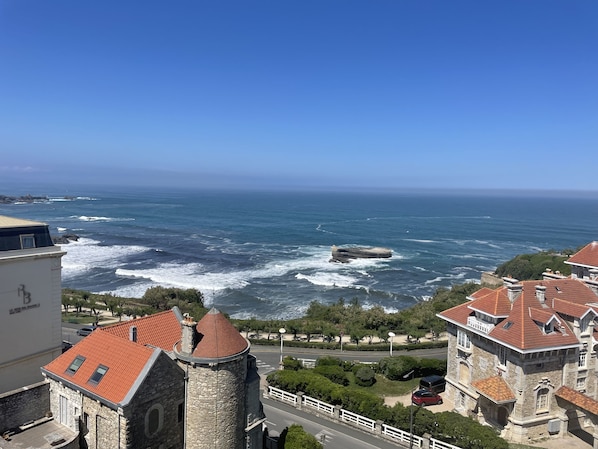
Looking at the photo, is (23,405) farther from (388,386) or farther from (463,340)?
Answer: (463,340)

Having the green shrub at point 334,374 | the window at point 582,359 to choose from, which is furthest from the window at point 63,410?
the window at point 582,359

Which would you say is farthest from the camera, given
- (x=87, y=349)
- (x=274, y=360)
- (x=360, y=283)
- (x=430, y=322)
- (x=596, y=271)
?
(x=360, y=283)

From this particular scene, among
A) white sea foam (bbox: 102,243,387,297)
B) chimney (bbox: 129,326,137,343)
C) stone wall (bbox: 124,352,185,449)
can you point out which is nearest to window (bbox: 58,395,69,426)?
chimney (bbox: 129,326,137,343)

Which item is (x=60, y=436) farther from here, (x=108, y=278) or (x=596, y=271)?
(x=108, y=278)

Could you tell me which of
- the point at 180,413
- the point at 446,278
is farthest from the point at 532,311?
the point at 446,278

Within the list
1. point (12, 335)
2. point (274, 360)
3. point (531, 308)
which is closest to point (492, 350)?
point (531, 308)

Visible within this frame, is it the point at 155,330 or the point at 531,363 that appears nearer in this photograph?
the point at 155,330
